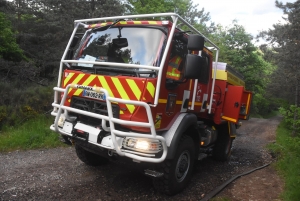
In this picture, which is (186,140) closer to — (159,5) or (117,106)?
(117,106)

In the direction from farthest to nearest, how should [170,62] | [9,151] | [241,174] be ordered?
[9,151] < [241,174] < [170,62]

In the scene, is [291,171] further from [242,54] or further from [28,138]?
[242,54]

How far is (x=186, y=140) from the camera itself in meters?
4.05

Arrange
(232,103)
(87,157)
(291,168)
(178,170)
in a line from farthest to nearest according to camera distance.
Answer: (232,103), (291,168), (87,157), (178,170)

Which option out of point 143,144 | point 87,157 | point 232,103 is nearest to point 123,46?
point 143,144

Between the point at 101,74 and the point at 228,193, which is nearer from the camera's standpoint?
the point at 101,74

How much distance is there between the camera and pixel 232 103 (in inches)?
233

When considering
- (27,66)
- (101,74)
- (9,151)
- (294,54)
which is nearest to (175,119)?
(101,74)

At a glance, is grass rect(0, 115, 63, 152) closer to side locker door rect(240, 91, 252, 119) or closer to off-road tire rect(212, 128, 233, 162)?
off-road tire rect(212, 128, 233, 162)

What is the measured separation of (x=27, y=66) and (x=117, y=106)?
319 inches

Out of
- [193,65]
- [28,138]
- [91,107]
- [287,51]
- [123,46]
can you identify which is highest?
[287,51]

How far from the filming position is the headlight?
3.34 meters

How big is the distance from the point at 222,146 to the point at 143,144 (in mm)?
3550

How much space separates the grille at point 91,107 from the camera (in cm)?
352
